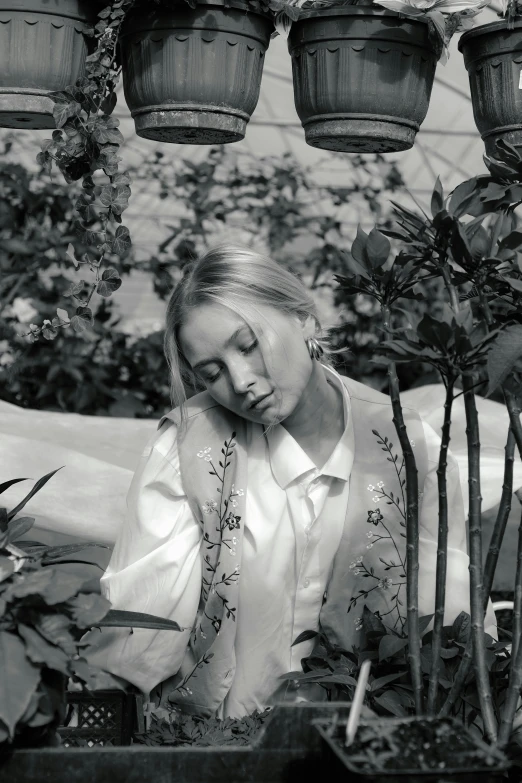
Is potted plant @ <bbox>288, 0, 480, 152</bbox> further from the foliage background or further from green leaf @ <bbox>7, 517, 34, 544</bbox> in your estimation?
the foliage background

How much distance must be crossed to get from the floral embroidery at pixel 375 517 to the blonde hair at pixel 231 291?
1.15 ft

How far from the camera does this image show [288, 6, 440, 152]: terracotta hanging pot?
5.32 feet

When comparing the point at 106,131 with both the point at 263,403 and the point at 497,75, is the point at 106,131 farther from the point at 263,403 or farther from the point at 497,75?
the point at 497,75

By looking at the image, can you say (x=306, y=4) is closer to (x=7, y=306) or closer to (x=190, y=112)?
(x=190, y=112)

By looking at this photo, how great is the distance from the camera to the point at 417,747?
94 cm

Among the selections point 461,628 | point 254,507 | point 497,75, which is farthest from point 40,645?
point 497,75

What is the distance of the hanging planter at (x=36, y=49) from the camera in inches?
62.9

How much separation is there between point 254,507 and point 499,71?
2.94ft

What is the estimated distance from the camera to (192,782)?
3.30ft

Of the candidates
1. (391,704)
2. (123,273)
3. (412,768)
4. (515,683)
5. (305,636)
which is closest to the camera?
(412,768)

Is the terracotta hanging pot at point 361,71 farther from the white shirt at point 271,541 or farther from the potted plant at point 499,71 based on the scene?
the white shirt at point 271,541

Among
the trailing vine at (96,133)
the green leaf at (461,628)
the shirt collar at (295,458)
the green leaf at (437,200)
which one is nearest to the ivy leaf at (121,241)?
the trailing vine at (96,133)

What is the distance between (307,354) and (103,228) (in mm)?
428

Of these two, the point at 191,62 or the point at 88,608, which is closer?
the point at 88,608
